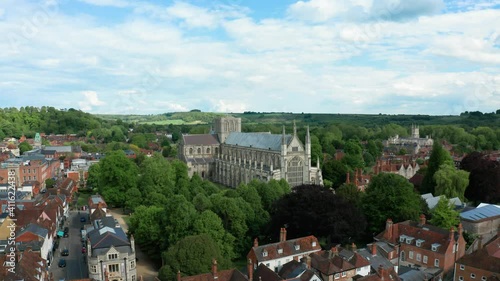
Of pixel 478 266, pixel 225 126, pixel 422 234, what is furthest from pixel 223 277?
pixel 225 126

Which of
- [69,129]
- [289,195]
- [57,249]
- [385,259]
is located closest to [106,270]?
[57,249]

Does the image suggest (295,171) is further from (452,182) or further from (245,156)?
(452,182)

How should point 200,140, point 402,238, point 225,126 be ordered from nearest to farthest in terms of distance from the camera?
point 402,238
point 200,140
point 225,126

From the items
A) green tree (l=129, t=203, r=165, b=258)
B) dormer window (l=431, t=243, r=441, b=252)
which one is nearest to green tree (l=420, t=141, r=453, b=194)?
dormer window (l=431, t=243, r=441, b=252)

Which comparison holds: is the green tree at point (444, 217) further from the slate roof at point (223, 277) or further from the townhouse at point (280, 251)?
the slate roof at point (223, 277)

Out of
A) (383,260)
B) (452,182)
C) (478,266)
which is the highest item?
(452,182)

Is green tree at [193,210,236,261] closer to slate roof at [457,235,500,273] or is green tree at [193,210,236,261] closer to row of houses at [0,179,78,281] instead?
row of houses at [0,179,78,281]

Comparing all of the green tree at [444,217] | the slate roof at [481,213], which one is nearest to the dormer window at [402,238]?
the green tree at [444,217]
